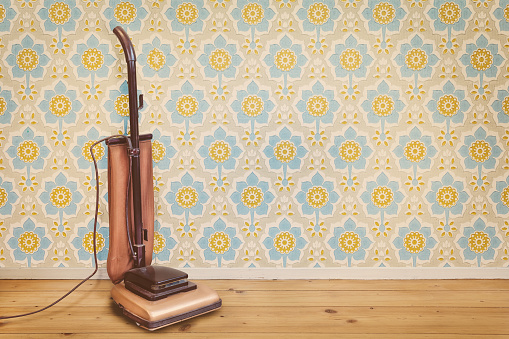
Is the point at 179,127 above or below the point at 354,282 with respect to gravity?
above

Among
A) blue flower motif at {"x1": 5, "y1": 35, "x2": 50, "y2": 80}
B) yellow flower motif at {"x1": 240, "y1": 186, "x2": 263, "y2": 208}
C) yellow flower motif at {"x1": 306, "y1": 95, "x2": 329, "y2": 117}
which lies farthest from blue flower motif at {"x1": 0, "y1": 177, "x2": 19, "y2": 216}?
yellow flower motif at {"x1": 306, "y1": 95, "x2": 329, "y2": 117}

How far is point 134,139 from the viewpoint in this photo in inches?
63.8

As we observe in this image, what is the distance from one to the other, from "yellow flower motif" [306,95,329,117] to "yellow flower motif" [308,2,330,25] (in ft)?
1.14

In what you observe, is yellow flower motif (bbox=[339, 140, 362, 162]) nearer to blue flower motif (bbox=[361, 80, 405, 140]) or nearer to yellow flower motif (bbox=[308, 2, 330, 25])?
blue flower motif (bbox=[361, 80, 405, 140])

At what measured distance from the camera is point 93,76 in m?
1.89

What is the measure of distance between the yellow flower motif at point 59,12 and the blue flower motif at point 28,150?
53 cm

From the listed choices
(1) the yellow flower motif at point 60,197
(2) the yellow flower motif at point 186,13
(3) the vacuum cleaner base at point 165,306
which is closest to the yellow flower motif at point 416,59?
(2) the yellow flower motif at point 186,13

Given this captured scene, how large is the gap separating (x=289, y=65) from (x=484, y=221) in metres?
1.20

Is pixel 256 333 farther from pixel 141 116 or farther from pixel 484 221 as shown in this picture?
pixel 484 221

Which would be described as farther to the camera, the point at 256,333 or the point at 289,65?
the point at 289,65

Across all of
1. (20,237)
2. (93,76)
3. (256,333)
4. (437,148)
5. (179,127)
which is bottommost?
(256,333)

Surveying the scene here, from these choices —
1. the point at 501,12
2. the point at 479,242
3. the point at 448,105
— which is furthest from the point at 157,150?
the point at 501,12

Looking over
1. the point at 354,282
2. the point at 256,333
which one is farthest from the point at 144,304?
the point at 354,282

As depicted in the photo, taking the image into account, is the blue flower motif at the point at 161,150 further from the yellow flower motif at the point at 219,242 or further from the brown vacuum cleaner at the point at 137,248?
the yellow flower motif at the point at 219,242
